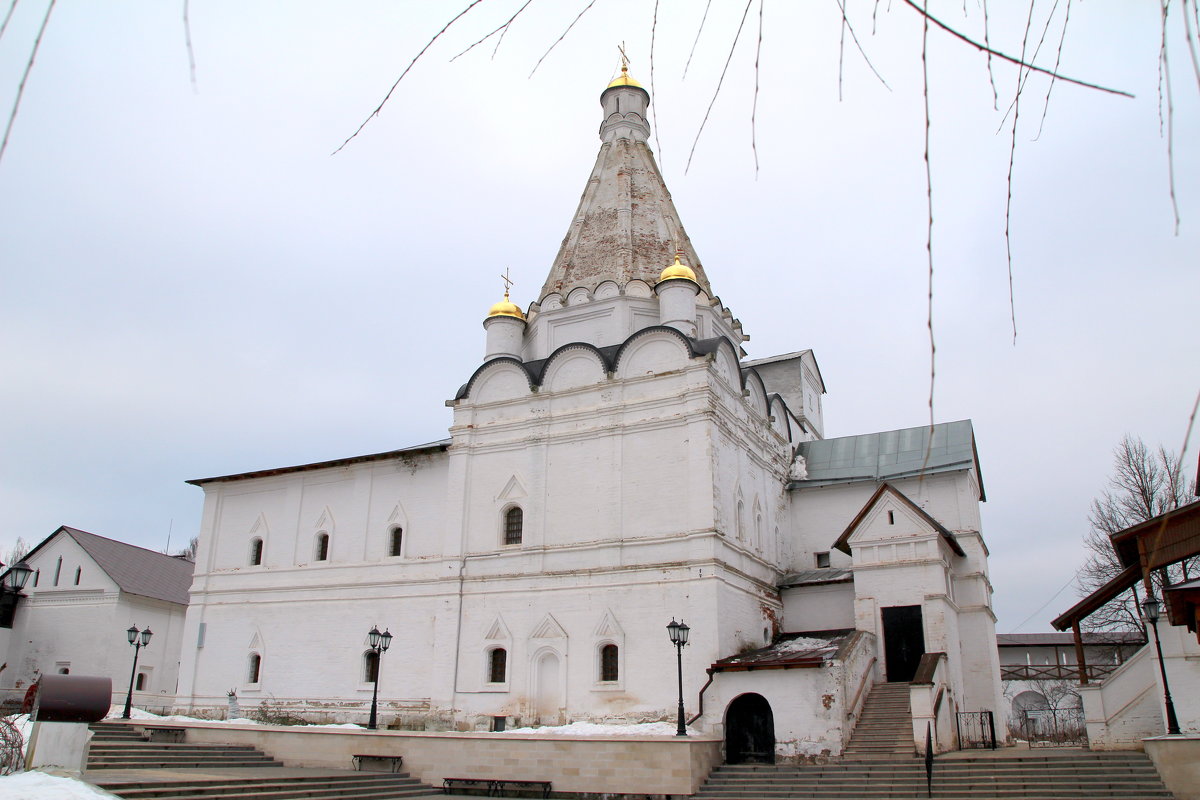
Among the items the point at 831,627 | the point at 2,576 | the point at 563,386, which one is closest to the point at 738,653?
the point at 831,627

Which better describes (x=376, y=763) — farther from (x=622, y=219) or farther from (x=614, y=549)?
(x=622, y=219)

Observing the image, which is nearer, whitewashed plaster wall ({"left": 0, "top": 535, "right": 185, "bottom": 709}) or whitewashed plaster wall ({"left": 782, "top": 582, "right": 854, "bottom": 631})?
whitewashed plaster wall ({"left": 782, "top": 582, "right": 854, "bottom": 631})

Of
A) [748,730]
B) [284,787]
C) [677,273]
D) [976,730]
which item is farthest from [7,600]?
[976,730]

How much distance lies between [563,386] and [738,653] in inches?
292

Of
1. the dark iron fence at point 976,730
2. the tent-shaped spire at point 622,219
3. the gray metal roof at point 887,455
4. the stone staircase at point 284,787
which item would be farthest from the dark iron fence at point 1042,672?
the stone staircase at point 284,787

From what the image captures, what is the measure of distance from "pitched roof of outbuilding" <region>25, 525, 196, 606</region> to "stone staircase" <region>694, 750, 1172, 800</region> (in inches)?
844

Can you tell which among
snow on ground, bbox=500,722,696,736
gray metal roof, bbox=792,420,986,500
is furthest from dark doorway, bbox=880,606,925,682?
snow on ground, bbox=500,722,696,736

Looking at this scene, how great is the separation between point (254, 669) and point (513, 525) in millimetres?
8340

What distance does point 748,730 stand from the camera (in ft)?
55.4

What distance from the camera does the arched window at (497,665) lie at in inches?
793

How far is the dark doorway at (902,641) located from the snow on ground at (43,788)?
14724 millimetres

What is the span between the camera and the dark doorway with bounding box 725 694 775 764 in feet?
54.5

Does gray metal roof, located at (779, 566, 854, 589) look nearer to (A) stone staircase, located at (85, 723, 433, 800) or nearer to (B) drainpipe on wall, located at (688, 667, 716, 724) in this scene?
(B) drainpipe on wall, located at (688, 667, 716, 724)

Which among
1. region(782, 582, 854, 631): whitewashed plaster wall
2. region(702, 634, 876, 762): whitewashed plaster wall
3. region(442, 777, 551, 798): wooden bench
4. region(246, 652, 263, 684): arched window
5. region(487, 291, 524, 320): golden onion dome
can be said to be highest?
region(487, 291, 524, 320): golden onion dome
